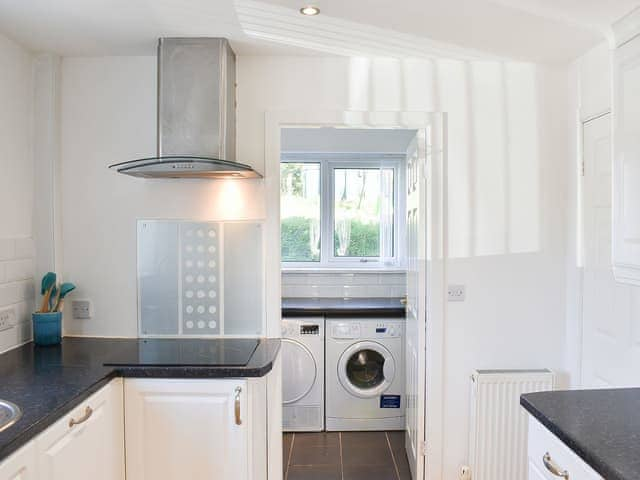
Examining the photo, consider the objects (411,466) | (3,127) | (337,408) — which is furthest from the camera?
(337,408)

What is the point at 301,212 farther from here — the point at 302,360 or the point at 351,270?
the point at 302,360

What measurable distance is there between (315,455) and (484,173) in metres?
2.05

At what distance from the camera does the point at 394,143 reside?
3986mm

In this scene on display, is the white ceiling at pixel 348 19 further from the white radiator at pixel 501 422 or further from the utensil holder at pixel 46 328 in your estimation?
the white radiator at pixel 501 422

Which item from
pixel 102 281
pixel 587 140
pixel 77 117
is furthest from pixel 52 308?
pixel 587 140

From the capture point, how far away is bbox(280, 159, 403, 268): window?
416 centimetres

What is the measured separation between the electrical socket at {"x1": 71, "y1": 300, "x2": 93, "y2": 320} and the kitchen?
2cm

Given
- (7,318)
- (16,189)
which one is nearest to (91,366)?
(7,318)

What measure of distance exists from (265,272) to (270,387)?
1.84 ft

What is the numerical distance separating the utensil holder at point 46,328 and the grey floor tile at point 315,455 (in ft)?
5.28

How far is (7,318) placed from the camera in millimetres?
2180

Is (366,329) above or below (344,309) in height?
below

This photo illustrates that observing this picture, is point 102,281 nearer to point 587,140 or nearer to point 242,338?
point 242,338

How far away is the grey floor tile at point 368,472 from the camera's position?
281 cm
